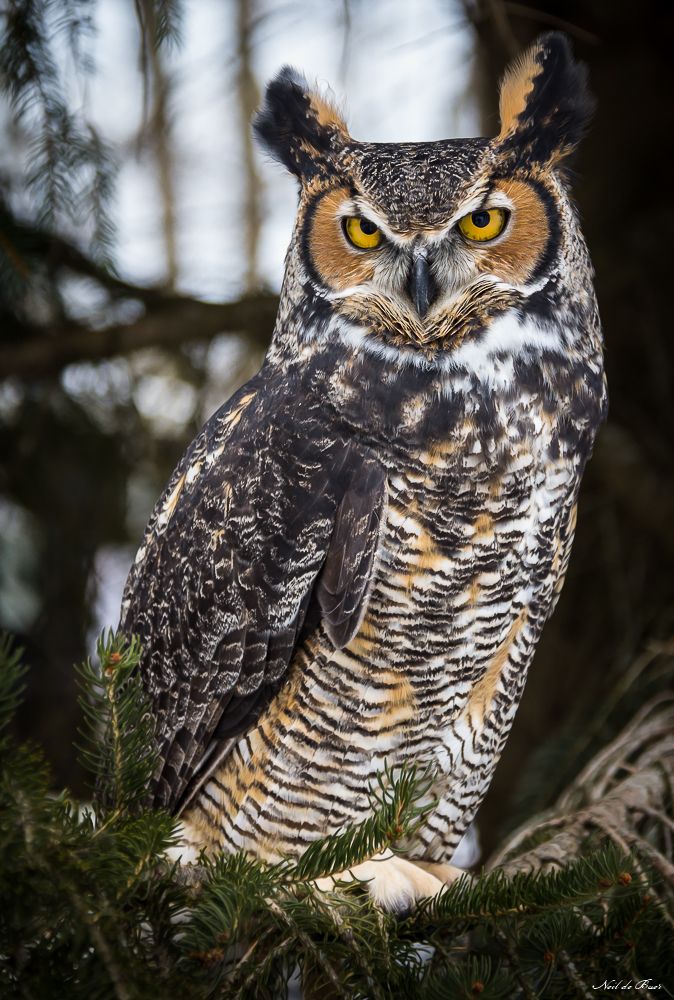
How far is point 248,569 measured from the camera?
178 centimetres

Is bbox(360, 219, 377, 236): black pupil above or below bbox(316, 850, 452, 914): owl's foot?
above

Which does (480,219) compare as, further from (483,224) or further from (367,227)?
(367,227)

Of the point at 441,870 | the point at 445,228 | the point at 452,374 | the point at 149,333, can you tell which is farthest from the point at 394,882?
the point at 149,333

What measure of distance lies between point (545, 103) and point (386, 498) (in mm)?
852

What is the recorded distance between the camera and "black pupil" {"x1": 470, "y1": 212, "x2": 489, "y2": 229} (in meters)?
1.74

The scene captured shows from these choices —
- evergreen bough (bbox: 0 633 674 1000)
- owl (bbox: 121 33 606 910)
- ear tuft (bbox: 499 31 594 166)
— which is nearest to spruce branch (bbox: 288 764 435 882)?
evergreen bough (bbox: 0 633 674 1000)

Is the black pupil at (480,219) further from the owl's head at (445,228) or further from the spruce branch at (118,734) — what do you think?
the spruce branch at (118,734)

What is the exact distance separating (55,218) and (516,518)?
1.25 metres

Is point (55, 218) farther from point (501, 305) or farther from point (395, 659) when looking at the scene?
point (395, 659)

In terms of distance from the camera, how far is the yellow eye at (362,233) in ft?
5.83

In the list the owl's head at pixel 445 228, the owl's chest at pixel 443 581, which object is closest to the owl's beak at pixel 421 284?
the owl's head at pixel 445 228

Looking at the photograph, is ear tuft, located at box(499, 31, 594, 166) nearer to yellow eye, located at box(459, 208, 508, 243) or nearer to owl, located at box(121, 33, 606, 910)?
owl, located at box(121, 33, 606, 910)

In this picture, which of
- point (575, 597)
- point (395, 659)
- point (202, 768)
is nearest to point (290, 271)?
point (395, 659)

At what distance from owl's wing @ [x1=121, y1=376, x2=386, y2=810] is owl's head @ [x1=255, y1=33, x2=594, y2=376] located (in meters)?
0.24
